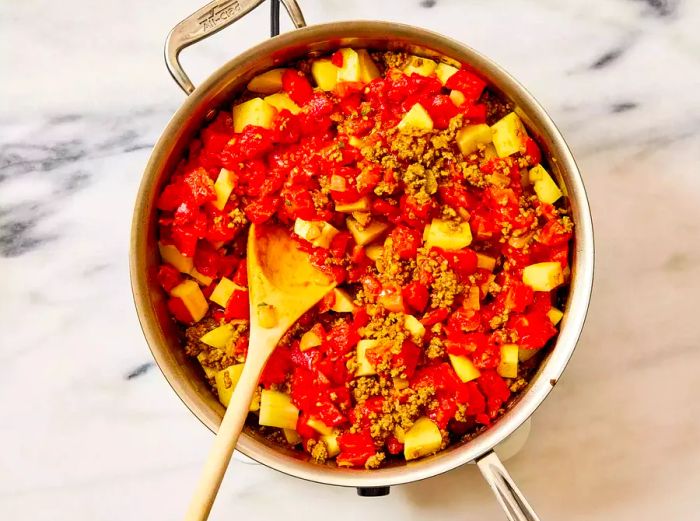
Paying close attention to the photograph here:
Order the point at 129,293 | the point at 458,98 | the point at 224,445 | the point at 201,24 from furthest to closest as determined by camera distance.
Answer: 1. the point at 129,293
2. the point at 458,98
3. the point at 201,24
4. the point at 224,445

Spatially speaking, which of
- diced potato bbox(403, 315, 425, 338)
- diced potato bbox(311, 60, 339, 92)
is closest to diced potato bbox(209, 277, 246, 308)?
diced potato bbox(403, 315, 425, 338)

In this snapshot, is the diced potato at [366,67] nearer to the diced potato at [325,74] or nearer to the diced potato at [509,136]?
the diced potato at [325,74]

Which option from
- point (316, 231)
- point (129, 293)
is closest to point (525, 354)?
point (316, 231)

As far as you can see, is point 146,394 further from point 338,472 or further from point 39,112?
point 39,112

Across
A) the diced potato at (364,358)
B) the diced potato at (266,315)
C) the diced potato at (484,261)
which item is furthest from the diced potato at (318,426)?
the diced potato at (484,261)

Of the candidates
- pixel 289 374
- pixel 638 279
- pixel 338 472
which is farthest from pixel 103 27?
pixel 638 279

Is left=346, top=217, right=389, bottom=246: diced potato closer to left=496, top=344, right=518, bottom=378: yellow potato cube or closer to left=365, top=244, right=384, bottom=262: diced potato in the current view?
left=365, top=244, right=384, bottom=262: diced potato

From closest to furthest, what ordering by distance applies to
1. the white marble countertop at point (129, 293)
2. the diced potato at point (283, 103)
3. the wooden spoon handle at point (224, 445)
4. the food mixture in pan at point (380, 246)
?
the wooden spoon handle at point (224, 445) < the food mixture in pan at point (380, 246) < the diced potato at point (283, 103) < the white marble countertop at point (129, 293)

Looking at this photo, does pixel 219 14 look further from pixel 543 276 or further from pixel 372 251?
pixel 543 276
